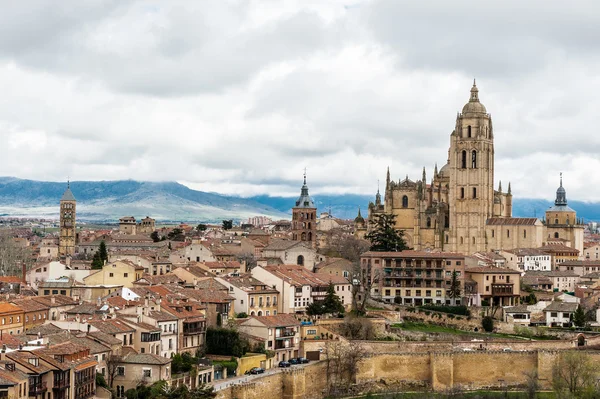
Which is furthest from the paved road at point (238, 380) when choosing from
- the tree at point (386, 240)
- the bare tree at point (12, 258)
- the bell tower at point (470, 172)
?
the bell tower at point (470, 172)

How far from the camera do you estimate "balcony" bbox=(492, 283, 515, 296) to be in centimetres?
9438

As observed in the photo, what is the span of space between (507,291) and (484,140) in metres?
43.1

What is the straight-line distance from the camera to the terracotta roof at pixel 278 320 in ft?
235

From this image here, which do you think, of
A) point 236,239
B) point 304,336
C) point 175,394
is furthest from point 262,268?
point 236,239

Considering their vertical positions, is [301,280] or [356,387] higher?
[301,280]

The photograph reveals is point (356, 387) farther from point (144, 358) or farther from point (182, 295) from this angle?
point (144, 358)

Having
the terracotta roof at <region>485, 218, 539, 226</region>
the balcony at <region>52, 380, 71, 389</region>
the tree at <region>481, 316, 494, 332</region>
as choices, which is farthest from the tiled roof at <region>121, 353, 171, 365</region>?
the terracotta roof at <region>485, 218, 539, 226</region>

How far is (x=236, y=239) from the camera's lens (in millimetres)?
132875

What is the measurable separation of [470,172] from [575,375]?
67.0 m

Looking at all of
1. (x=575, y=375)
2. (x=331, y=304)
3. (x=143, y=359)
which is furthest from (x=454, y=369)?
(x=143, y=359)

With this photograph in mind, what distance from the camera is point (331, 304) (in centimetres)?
8344

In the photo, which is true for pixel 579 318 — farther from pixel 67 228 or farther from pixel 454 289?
pixel 67 228

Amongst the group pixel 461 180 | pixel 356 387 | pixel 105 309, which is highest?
pixel 461 180

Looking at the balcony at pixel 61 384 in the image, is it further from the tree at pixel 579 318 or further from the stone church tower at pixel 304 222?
the stone church tower at pixel 304 222
